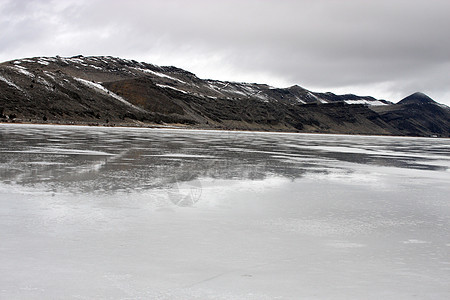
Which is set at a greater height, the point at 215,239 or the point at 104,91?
the point at 104,91

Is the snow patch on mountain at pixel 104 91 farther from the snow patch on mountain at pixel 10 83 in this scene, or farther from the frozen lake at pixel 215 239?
the frozen lake at pixel 215 239

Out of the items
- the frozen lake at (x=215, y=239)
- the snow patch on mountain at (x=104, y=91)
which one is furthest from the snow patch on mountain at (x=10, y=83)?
the frozen lake at (x=215, y=239)

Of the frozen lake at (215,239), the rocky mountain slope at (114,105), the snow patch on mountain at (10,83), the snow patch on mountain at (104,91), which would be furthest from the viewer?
the snow patch on mountain at (104,91)

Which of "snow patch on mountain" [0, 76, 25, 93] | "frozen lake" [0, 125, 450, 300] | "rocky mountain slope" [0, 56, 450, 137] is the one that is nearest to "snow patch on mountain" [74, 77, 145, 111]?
"rocky mountain slope" [0, 56, 450, 137]

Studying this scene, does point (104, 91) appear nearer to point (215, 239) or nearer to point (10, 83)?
point (10, 83)

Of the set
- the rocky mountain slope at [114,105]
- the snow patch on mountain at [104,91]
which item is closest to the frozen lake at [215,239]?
the rocky mountain slope at [114,105]

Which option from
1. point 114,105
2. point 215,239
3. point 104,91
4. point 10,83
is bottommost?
point 215,239

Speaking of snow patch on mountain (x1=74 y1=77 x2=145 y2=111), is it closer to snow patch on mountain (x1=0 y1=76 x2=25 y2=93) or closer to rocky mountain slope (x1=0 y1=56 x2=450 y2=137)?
rocky mountain slope (x1=0 y1=56 x2=450 y2=137)

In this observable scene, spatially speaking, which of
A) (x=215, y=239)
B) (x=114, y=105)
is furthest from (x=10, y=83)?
(x=215, y=239)

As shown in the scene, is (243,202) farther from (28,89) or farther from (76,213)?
(28,89)

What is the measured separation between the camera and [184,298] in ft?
15.8

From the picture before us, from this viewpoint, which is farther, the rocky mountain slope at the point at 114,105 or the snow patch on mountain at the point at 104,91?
the snow patch on mountain at the point at 104,91

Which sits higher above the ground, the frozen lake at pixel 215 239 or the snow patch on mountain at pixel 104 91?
the snow patch on mountain at pixel 104 91

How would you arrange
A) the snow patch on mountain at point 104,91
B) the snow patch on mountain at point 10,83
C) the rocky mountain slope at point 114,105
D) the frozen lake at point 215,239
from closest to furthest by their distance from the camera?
the frozen lake at point 215,239
the rocky mountain slope at point 114,105
the snow patch on mountain at point 10,83
the snow patch on mountain at point 104,91
